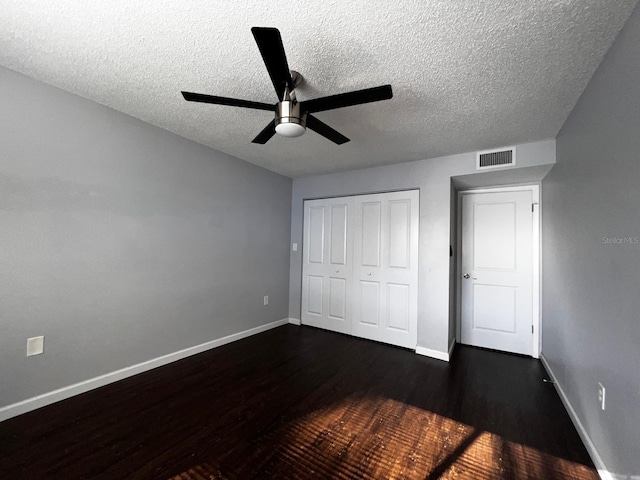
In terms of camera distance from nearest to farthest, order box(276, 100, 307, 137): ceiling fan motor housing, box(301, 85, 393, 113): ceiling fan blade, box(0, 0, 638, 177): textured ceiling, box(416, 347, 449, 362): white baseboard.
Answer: box(0, 0, 638, 177): textured ceiling, box(301, 85, 393, 113): ceiling fan blade, box(276, 100, 307, 137): ceiling fan motor housing, box(416, 347, 449, 362): white baseboard

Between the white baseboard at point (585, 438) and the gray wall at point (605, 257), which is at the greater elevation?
the gray wall at point (605, 257)

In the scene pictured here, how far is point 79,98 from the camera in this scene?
209cm

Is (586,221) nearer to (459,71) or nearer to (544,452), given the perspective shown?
(459,71)

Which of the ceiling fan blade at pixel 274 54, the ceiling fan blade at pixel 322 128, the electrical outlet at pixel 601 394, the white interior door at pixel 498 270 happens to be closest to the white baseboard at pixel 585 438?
the electrical outlet at pixel 601 394

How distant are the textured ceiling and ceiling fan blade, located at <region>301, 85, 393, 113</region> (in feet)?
0.88

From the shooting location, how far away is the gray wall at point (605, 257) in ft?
3.81

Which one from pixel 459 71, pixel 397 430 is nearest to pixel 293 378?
pixel 397 430

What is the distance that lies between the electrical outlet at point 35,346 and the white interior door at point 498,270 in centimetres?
425

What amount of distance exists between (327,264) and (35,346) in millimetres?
3019

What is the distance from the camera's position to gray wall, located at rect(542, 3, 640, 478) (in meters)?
1.16

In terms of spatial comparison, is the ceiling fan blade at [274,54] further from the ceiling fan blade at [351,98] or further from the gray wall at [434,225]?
the gray wall at [434,225]

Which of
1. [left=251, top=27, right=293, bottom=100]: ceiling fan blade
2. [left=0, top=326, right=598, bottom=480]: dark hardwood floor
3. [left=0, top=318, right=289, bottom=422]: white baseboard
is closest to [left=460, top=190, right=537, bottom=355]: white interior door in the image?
[left=0, top=326, right=598, bottom=480]: dark hardwood floor

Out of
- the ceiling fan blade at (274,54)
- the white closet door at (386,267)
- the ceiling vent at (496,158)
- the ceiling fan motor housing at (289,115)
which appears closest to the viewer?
the ceiling fan blade at (274,54)

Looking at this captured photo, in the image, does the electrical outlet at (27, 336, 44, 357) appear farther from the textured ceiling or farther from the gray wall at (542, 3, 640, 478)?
the gray wall at (542, 3, 640, 478)
